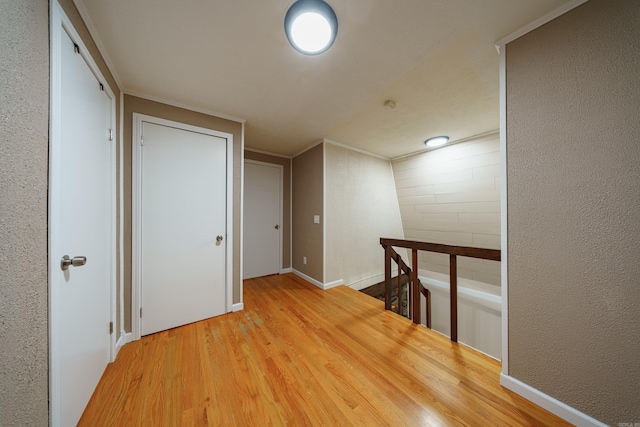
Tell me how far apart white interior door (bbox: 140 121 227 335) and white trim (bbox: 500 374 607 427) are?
8.24ft

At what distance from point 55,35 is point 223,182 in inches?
55.5

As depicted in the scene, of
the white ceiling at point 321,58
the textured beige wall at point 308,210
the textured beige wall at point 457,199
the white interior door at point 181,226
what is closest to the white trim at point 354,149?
the textured beige wall at point 308,210

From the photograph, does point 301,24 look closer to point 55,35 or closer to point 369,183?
point 55,35

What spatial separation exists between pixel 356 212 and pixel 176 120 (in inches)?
105

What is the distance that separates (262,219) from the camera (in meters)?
3.58

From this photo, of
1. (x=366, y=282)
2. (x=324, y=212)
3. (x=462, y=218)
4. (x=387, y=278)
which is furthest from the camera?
(x=366, y=282)

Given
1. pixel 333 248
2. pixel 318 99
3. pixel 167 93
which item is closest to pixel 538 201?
pixel 318 99

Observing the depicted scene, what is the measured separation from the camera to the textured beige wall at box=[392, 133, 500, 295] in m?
2.77

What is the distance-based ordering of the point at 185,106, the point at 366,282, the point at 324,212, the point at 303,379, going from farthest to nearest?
the point at 366,282, the point at 324,212, the point at 185,106, the point at 303,379

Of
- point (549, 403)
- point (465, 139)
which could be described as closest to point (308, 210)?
point (465, 139)

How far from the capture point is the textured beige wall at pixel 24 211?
2.06 ft

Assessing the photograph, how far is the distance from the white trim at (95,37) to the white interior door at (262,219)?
72.8 inches

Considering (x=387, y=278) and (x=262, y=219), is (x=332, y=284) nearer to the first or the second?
(x=387, y=278)

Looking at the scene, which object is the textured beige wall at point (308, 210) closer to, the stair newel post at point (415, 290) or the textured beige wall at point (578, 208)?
the stair newel post at point (415, 290)
